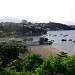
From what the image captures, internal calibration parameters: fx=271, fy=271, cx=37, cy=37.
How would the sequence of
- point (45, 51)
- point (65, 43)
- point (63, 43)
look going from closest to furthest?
point (45, 51)
point (65, 43)
point (63, 43)

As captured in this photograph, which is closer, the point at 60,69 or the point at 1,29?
the point at 60,69

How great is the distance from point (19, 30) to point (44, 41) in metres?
31.5

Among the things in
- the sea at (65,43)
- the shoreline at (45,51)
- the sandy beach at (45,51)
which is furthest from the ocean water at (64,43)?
the sandy beach at (45,51)

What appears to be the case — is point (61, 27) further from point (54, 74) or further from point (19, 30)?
point (54, 74)

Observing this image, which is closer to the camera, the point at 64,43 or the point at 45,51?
the point at 45,51

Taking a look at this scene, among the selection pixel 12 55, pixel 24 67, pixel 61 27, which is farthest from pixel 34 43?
pixel 61 27

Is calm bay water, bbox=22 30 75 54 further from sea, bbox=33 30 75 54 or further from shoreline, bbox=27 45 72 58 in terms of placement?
shoreline, bbox=27 45 72 58

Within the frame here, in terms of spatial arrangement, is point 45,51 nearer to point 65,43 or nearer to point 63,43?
point 65,43

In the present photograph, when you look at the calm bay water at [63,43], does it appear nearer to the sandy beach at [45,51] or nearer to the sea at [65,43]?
the sea at [65,43]

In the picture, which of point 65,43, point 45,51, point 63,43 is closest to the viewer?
point 45,51

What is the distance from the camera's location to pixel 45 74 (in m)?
11.8

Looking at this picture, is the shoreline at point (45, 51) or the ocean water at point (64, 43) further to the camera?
the ocean water at point (64, 43)

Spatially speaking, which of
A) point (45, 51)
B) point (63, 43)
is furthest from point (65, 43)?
point (45, 51)

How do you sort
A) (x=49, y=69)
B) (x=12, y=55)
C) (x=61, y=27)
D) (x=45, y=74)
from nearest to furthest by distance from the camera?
(x=45, y=74)
(x=49, y=69)
(x=12, y=55)
(x=61, y=27)
